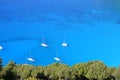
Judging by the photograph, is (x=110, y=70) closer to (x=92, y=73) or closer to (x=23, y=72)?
(x=92, y=73)

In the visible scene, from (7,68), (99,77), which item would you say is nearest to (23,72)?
(99,77)

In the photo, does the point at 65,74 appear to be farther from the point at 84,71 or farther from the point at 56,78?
the point at 84,71

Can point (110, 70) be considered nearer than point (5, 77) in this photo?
No

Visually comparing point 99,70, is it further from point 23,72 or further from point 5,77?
point 5,77

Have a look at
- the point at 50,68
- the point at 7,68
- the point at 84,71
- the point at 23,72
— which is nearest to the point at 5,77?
the point at 7,68

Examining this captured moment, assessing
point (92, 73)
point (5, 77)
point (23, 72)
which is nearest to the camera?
point (5, 77)

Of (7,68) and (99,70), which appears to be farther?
(99,70)

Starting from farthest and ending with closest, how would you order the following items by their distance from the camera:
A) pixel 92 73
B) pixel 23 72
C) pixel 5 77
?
pixel 92 73, pixel 23 72, pixel 5 77

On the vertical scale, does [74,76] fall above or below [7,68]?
above

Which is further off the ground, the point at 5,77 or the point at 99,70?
the point at 99,70
